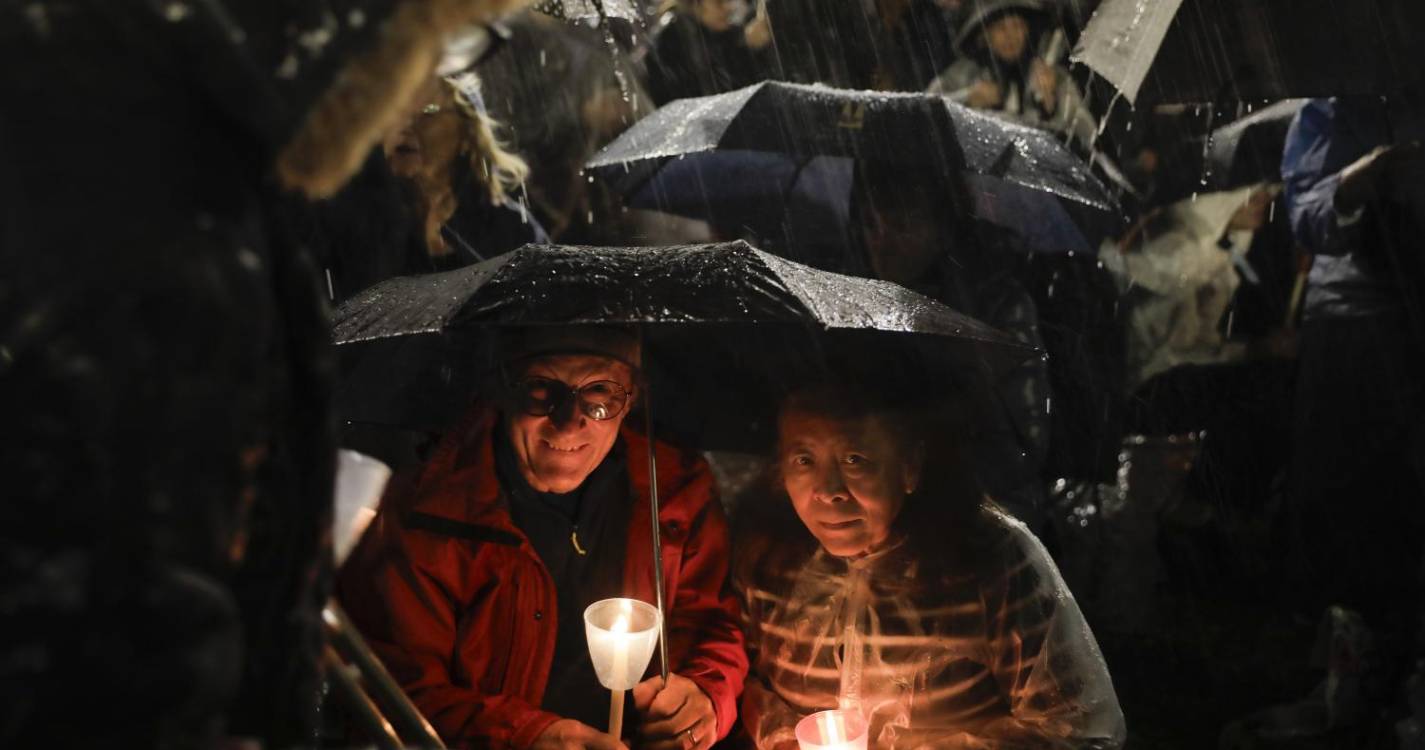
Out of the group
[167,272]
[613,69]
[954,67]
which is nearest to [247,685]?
[167,272]

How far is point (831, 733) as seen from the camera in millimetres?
2867

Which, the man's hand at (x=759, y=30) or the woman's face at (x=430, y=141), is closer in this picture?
the woman's face at (x=430, y=141)

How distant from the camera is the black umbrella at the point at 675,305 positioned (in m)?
2.78

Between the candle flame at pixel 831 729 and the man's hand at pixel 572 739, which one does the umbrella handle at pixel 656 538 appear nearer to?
the man's hand at pixel 572 739

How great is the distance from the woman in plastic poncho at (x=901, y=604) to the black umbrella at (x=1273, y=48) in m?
1.73

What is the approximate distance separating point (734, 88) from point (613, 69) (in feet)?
2.06

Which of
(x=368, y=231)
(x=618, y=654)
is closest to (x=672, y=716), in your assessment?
(x=618, y=654)

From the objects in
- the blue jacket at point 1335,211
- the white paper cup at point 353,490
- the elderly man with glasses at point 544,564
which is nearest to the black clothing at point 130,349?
the white paper cup at point 353,490

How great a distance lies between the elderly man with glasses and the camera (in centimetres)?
314

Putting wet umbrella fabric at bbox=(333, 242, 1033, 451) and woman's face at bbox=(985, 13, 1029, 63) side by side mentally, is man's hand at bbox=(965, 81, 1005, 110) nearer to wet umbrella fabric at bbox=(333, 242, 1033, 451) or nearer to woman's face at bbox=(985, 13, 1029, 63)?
woman's face at bbox=(985, 13, 1029, 63)

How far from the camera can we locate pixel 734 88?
19.8 feet

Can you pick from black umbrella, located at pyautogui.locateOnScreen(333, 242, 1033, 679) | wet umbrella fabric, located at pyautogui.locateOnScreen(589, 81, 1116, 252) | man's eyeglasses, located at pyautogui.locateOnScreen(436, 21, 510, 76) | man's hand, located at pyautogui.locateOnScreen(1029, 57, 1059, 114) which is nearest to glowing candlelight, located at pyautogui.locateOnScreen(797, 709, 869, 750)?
black umbrella, located at pyautogui.locateOnScreen(333, 242, 1033, 679)

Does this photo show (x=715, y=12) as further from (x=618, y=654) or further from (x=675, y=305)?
(x=618, y=654)

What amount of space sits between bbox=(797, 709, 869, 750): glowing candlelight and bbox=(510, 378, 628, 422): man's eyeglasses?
3.38 feet
